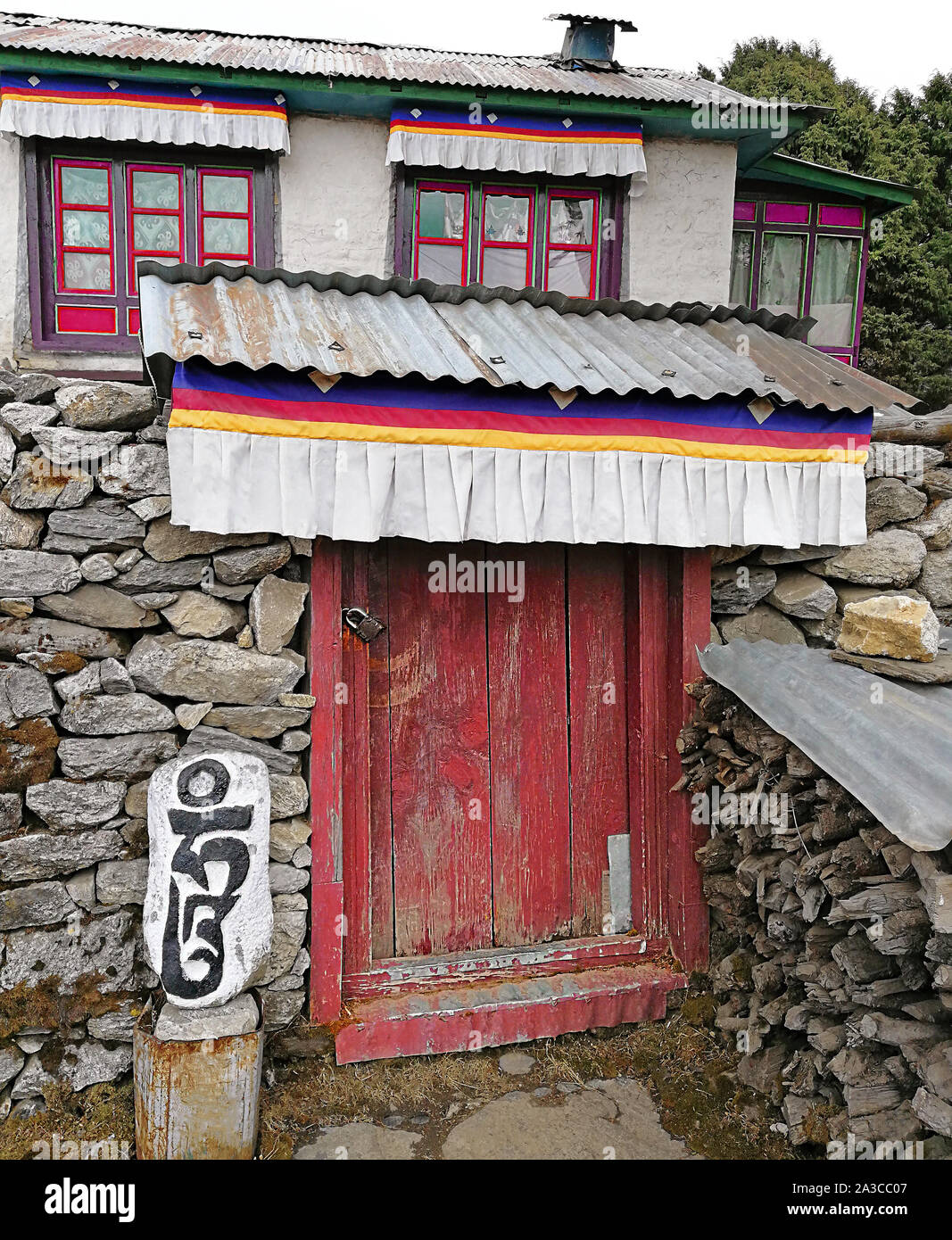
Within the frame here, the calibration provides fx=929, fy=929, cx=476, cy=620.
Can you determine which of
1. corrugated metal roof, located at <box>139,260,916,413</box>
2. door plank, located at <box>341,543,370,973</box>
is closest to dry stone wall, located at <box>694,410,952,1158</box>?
corrugated metal roof, located at <box>139,260,916,413</box>

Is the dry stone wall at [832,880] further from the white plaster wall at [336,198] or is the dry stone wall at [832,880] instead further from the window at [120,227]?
the window at [120,227]

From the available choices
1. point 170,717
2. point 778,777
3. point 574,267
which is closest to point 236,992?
point 170,717

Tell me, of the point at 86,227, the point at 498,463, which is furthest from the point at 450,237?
the point at 498,463

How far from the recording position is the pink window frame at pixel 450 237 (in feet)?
24.5

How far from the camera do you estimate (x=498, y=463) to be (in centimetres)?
412

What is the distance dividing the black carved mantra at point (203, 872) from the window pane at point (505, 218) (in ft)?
17.8

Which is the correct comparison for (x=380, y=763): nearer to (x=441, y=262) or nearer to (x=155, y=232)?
(x=441, y=262)

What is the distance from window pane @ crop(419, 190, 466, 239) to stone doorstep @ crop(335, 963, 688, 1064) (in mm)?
5699

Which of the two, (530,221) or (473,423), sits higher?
(530,221)

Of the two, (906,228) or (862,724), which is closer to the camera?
(862,724)

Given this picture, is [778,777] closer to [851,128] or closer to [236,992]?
[236,992]

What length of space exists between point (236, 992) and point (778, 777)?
247 cm

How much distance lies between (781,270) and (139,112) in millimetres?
5696

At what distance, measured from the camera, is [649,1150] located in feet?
12.5
